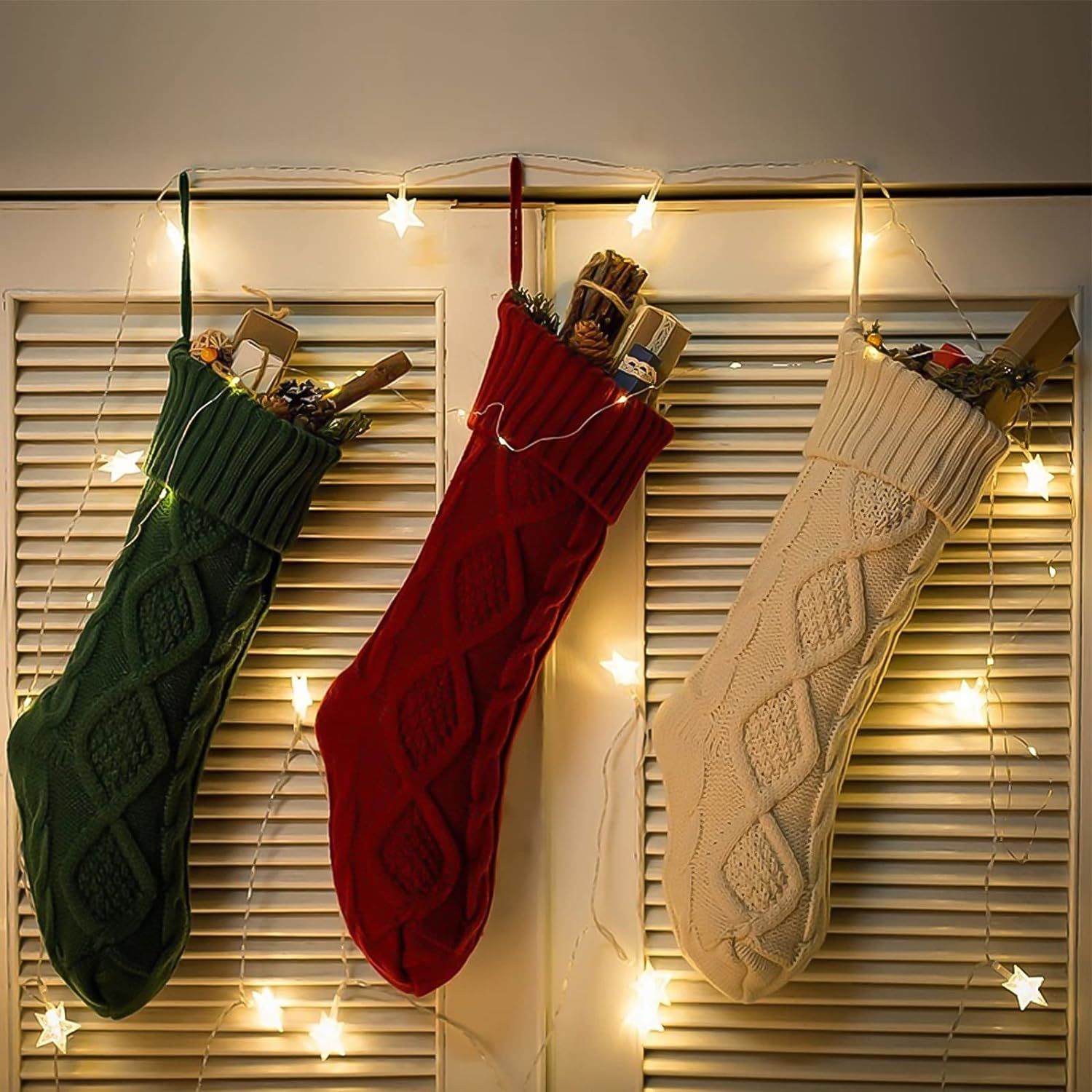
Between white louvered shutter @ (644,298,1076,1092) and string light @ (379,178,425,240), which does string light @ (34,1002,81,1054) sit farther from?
string light @ (379,178,425,240)

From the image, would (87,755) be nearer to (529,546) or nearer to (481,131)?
(529,546)

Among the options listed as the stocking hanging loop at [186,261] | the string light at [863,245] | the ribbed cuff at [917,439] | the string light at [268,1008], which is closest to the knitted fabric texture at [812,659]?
the ribbed cuff at [917,439]

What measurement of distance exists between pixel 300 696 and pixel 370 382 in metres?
0.36

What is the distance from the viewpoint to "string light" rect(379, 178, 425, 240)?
42.6 inches

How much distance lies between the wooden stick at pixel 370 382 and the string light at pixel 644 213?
11.6 inches

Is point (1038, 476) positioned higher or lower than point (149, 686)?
higher

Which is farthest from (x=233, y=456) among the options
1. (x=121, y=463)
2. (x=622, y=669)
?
(x=622, y=669)

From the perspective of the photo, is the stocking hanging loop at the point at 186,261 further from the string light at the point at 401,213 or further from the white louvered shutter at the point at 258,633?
the string light at the point at 401,213

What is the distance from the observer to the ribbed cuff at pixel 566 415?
991 mm

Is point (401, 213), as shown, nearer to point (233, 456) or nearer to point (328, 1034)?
point (233, 456)

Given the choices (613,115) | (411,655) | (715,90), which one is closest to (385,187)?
(613,115)

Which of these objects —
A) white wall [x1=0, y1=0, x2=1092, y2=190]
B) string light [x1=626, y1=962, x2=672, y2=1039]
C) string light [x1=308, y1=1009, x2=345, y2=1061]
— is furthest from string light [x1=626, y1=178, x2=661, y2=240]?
string light [x1=308, y1=1009, x2=345, y2=1061]

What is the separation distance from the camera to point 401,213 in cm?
108

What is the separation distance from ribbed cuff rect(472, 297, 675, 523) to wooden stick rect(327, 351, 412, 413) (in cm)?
12
